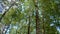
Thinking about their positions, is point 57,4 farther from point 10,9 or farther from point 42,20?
point 10,9

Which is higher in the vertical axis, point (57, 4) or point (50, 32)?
point (57, 4)

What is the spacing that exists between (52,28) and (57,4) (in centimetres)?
92

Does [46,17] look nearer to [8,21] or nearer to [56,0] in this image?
[56,0]

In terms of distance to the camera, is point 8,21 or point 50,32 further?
point 8,21

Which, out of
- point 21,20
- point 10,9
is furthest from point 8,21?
point 10,9

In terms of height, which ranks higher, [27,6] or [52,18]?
[27,6]

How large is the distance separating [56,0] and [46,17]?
729 mm

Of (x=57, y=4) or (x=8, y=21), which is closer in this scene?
(x=57, y=4)

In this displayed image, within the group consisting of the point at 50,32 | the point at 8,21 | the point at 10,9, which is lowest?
the point at 50,32

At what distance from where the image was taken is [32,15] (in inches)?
231

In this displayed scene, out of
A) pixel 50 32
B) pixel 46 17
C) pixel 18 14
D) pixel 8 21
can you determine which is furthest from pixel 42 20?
pixel 8 21

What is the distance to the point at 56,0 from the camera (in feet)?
19.0

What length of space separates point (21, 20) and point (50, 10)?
5.21 feet

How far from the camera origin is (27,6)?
600 centimetres
